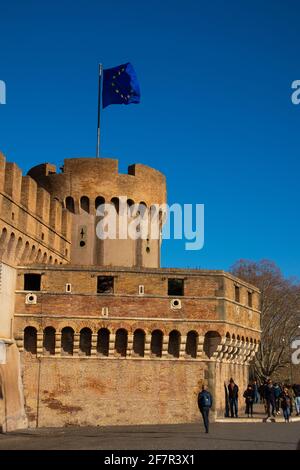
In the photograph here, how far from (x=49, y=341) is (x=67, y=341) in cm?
74

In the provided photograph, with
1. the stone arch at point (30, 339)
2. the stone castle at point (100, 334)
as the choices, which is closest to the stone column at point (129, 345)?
the stone castle at point (100, 334)

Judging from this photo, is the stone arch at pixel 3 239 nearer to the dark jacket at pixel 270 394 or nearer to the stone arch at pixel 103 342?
the stone arch at pixel 103 342

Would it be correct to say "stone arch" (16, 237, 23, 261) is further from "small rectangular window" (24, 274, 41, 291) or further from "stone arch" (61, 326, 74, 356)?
"stone arch" (61, 326, 74, 356)

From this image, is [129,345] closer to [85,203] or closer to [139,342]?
[139,342]

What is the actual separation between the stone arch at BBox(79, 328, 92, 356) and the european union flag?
14.4 metres

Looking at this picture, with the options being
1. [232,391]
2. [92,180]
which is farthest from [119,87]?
[232,391]

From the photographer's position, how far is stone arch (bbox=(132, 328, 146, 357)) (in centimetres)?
2836

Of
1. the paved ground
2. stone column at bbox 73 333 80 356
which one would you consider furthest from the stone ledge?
stone column at bbox 73 333 80 356

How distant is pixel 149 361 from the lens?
28297 millimetres

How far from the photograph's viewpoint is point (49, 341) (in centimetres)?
2814

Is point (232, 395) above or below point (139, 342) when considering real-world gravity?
below

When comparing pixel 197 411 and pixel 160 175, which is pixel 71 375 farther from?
pixel 160 175
